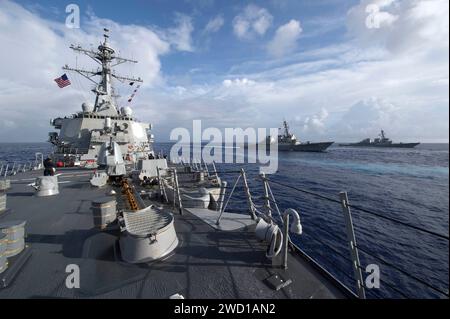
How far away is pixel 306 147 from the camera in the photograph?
7338 centimetres

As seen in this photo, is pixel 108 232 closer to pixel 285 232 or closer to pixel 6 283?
pixel 6 283

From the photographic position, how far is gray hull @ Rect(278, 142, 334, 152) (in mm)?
69938

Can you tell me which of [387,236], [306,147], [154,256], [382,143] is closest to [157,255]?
[154,256]

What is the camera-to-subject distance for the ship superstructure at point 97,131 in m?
16.8

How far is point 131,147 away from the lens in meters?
18.3

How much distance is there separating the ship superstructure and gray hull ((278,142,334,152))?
6348 cm

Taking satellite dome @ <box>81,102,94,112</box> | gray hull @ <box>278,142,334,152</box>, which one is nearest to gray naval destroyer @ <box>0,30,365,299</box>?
satellite dome @ <box>81,102,94,112</box>

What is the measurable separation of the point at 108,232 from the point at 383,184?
26922 millimetres

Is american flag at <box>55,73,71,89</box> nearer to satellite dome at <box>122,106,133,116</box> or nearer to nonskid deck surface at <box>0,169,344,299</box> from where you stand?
satellite dome at <box>122,106,133,116</box>

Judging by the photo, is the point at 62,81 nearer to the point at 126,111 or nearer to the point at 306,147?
the point at 126,111

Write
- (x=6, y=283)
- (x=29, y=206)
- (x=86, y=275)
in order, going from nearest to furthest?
(x=6, y=283), (x=86, y=275), (x=29, y=206)

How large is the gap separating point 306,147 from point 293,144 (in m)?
5.78
